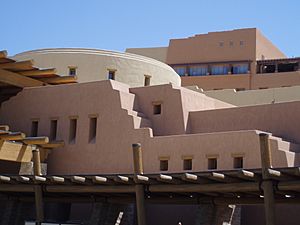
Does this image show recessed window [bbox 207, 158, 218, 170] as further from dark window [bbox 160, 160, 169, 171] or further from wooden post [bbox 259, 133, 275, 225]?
wooden post [bbox 259, 133, 275, 225]

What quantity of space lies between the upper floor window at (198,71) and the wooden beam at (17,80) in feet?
84.8

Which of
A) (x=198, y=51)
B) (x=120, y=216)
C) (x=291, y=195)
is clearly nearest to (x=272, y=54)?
(x=198, y=51)

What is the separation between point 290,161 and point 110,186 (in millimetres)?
7809

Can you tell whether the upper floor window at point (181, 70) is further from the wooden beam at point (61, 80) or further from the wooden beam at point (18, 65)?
the wooden beam at point (18, 65)

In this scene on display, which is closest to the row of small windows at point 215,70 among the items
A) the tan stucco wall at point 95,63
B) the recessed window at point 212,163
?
the tan stucco wall at point 95,63

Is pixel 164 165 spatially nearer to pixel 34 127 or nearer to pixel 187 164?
pixel 187 164

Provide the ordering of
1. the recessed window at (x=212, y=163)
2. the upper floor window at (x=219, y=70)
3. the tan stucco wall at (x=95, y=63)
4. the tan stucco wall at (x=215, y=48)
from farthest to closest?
the upper floor window at (x=219, y=70) → the tan stucco wall at (x=215, y=48) → the tan stucco wall at (x=95, y=63) → the recessed window at (x=212, y=163)

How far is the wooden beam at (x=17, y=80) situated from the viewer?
2856 centimetres

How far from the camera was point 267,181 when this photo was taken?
49.8 feet

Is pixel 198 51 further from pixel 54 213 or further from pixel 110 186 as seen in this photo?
pixel 110 186

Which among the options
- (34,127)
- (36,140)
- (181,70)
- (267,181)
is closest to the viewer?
(267,181)

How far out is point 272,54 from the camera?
59.2 meters

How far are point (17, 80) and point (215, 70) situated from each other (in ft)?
92.7

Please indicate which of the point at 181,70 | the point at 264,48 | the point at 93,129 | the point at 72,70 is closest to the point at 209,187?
the point at 93,129
